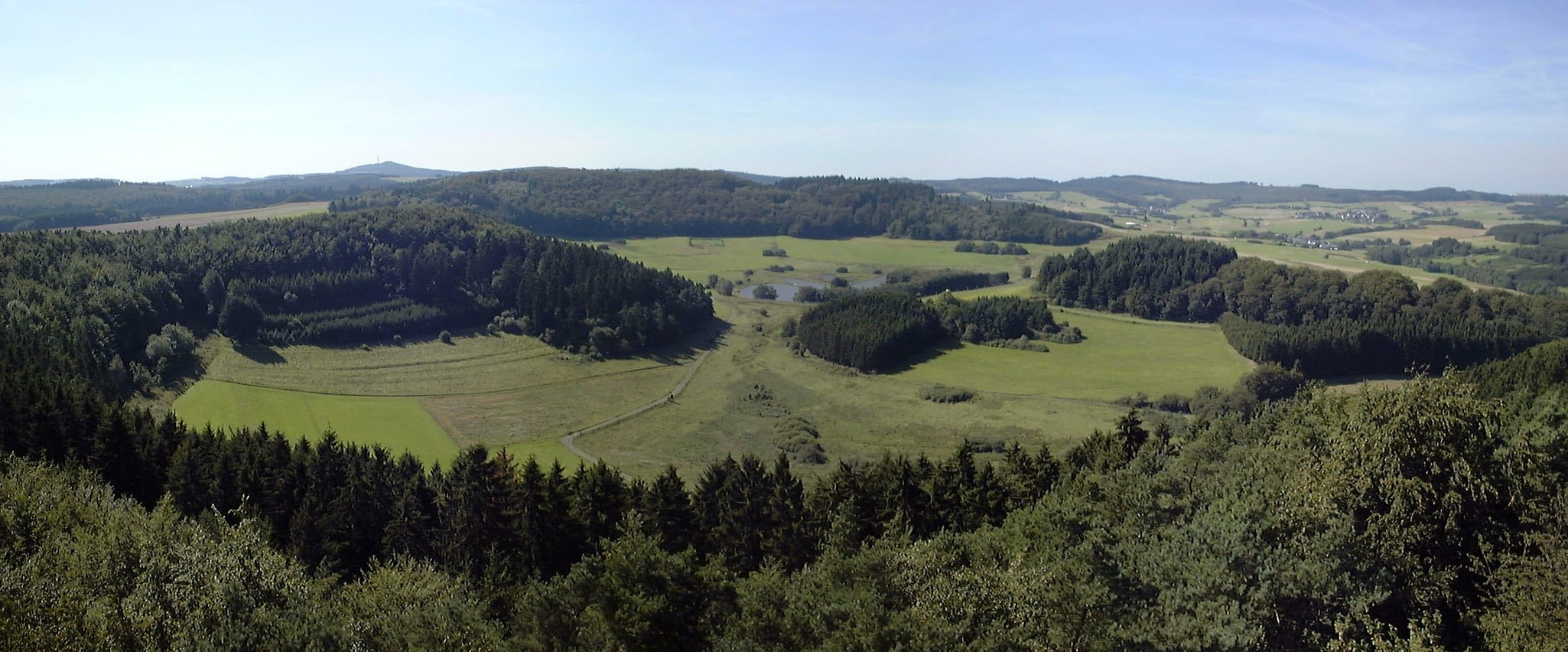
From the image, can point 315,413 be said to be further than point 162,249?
No

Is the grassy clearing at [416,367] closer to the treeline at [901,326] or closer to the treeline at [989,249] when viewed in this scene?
the treeline at [901,326]

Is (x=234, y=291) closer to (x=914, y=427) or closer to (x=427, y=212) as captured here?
(x=427, y=212)

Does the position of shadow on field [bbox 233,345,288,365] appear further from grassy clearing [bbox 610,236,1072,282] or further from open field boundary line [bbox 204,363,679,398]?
grassy clearing [bbox 610,236,1072,282]

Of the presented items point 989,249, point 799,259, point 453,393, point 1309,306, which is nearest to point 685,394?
point 453,393

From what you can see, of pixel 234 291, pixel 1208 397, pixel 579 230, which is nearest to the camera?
pixel 1208 397

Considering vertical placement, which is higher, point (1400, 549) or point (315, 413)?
point (1400, 549)

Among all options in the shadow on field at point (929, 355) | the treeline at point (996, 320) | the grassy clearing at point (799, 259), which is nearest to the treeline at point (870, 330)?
the shadow on field at point (929, 355)

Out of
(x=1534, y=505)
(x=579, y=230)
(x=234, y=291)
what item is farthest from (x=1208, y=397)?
(x=579, y=230)
